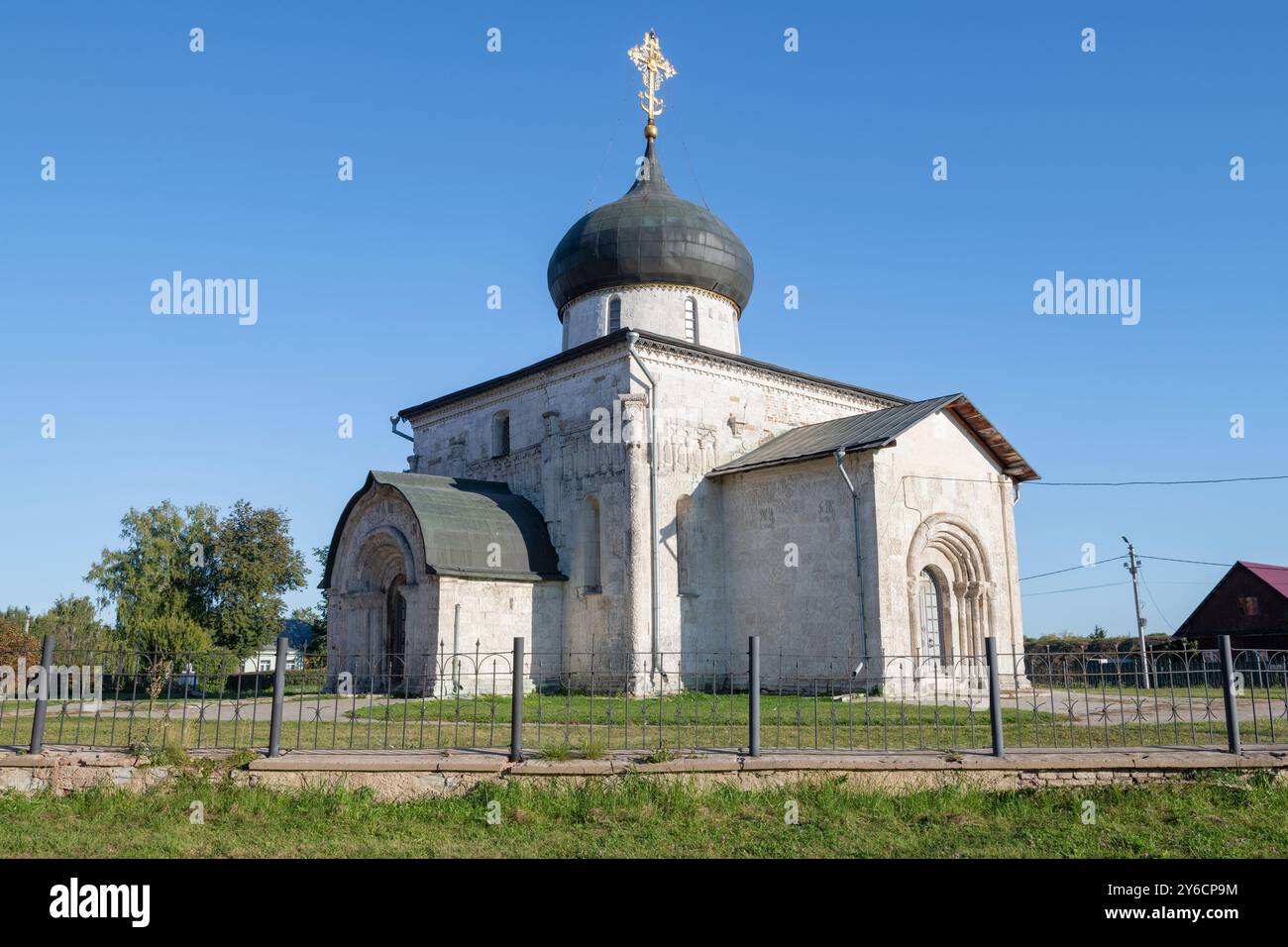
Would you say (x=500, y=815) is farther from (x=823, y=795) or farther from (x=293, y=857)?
(x=823, y=795)

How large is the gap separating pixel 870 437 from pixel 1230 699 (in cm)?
928

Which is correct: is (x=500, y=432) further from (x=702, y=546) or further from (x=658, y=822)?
(x=658, y=822)

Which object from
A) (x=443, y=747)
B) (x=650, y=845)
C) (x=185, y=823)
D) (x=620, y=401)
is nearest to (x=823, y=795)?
(x=650, y=845)

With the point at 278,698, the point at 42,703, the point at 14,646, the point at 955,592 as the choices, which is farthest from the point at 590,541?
the point at 14,646

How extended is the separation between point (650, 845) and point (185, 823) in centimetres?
341

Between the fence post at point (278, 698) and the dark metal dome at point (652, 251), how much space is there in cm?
1456

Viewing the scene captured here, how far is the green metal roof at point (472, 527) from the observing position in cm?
1820

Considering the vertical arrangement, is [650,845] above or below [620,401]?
below

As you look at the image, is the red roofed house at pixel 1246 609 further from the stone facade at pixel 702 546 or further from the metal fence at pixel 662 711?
the stone facade at pixel 702 546

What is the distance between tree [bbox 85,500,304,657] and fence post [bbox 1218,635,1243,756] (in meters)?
26.0

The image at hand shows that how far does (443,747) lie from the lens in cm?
872

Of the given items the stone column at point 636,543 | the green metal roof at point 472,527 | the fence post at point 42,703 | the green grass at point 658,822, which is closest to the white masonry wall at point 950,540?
the stone column at point 636,543

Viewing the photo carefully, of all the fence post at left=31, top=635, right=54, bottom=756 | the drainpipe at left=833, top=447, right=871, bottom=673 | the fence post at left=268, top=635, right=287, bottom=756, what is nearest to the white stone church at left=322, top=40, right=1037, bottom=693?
the drainpipe at left=833, top=447, right=871, bottom=673
